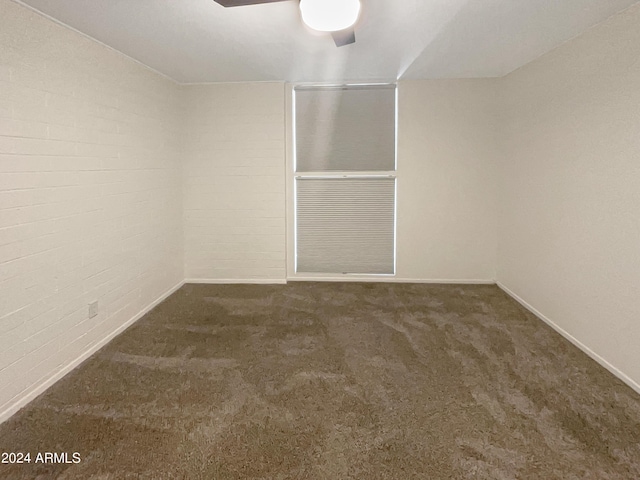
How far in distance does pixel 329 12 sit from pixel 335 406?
2.21 metres

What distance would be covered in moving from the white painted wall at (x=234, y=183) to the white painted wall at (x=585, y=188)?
2.70 meters

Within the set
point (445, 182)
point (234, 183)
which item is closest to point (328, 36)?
point (234, 183)

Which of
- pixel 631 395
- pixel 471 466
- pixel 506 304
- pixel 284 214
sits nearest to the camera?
pixel 471 466

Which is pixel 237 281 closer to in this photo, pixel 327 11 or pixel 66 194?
pixel 66 194

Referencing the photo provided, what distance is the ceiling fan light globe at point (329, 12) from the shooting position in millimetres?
2121

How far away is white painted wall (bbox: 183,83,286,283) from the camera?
484 cm

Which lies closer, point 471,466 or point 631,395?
point 471,466

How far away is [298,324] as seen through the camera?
3682 millimetres

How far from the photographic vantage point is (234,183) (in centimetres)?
496

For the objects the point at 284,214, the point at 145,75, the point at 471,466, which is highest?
the point at 145,75

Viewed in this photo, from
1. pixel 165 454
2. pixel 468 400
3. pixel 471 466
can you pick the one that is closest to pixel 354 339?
pixel 468 400

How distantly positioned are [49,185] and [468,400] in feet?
9.69

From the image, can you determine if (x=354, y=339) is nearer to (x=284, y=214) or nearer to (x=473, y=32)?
(x=284, y=214)

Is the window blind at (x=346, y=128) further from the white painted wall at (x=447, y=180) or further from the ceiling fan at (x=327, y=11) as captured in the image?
the ceiling fan at (x=327, y=11)
